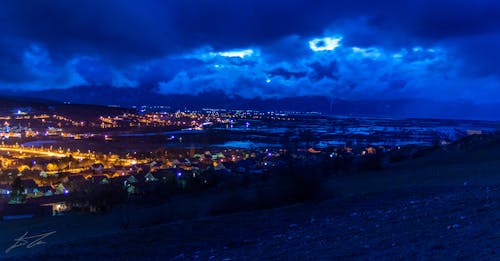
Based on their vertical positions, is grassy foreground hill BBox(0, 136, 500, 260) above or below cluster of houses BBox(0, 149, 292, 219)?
above

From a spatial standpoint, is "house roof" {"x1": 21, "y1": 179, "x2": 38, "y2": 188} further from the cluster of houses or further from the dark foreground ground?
→ the dark foreground ground

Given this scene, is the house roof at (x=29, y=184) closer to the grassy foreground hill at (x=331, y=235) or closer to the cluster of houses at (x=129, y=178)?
the cluster of houses at (x=129, y=178)

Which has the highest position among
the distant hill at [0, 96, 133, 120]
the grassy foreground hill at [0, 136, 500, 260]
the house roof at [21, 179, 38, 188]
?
the distant hill at [0, 96, 133, 120]

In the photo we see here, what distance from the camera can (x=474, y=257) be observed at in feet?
23.4

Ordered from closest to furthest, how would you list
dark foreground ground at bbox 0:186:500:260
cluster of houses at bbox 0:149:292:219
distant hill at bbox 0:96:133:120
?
dark foreground ground at bbox 0:186:500:260 → cluster of houses at bbox 0:149:292:219 → distant hill at bbox 0:96:133:120

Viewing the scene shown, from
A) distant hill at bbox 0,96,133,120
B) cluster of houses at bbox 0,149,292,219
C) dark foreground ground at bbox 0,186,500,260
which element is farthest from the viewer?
distant hill at bbox 0,96,133,120

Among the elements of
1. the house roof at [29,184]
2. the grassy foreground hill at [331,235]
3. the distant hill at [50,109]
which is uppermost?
the distant hill at [50,109]

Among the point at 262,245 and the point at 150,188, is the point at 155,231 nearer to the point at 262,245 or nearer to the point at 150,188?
the point at 262,245

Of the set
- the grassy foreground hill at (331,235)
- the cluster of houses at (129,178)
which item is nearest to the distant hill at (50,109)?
the cluster of houses at (129,178)

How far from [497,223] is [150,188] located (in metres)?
27.7

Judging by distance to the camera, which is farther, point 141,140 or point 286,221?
point 141,140

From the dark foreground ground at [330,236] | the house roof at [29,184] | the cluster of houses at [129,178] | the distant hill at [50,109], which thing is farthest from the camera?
the distant hill at [50,109]

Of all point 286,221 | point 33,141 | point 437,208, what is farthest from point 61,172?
point 437,208

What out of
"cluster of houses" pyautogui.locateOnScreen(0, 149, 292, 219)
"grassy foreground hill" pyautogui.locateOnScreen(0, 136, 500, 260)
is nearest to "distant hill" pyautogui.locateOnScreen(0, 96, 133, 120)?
"cluster of houses" pyautogui.locateOnScreen(0, 149, 292, 219)
